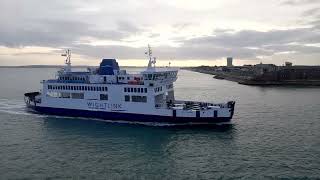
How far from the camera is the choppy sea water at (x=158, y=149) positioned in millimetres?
25891

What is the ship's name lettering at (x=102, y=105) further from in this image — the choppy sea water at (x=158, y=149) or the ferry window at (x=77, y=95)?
the choppy sea water at (x=158, y=149)

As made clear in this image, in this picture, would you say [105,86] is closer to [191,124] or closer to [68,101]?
[68,101]

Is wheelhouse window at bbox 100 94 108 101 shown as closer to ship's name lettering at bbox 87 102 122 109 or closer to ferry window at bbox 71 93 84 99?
ship's name lettering at bbox 87 102 122 109

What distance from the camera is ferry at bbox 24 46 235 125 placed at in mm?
40969

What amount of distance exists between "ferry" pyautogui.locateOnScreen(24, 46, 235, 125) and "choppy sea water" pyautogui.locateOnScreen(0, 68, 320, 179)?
4.55 ft

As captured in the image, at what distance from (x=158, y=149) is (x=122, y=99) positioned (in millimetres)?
12190

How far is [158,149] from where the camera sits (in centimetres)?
3253

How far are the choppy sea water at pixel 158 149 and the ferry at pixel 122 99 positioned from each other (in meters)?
1.39

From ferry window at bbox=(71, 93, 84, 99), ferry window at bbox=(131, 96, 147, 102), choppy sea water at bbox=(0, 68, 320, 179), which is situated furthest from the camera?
ferry window at bbox=(71, 93, 84, 99)

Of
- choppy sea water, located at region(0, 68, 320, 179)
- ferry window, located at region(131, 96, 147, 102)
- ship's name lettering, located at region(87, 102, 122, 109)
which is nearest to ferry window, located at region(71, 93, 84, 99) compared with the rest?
ship's name lettering, located at region(87, 102, 122, 109)

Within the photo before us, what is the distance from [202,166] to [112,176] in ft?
22.2

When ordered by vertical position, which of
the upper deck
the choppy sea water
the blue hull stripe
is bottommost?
the choppy sea water

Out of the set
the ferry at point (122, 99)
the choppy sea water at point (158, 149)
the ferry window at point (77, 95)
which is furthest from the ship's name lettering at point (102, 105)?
the choppy sea water at point (158, 149)

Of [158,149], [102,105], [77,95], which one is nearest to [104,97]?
[102,105]
